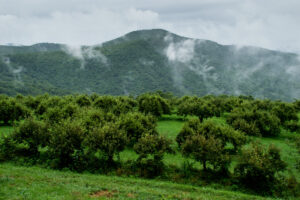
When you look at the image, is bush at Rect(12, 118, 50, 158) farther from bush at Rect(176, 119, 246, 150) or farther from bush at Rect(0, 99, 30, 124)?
bush at Rect(0, 99, 30, 124)

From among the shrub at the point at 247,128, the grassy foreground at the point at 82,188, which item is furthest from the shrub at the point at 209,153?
the shrub at the point at 247,128

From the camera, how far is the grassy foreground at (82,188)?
1820 centimetres

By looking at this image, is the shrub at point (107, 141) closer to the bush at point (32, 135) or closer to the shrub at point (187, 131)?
the bush at point (32, 135)

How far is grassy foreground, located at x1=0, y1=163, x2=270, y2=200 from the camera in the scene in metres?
18.2

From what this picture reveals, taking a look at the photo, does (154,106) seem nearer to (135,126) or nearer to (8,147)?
(135,126)

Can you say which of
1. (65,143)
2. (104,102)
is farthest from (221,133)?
(104,102)

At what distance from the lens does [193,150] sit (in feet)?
94.9

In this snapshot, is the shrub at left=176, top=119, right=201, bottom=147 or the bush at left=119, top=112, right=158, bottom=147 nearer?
the shrub at left=176, top=119, right=201, bottom=147

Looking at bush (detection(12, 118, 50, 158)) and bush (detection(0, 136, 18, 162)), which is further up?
bush (detection(12, 118, 50, 158))

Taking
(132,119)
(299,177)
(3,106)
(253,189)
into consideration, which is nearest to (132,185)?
(253,189)

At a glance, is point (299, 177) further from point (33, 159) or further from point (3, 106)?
Answer: point (3, 106)

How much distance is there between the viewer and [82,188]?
65.4 feet

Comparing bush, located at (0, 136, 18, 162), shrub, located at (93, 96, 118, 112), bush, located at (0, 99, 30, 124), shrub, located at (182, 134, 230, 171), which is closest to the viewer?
shrub, located at (182, 134, 230, 171)

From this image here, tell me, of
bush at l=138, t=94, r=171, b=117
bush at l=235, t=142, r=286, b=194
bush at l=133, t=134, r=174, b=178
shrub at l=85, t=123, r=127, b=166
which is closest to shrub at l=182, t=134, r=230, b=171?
bush at l=235, t=142, r=286, b=194
